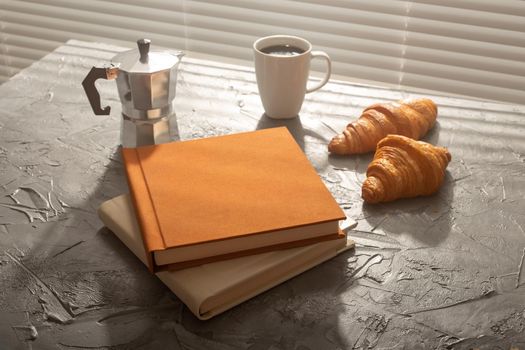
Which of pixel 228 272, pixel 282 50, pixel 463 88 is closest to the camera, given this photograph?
pixel 228 272

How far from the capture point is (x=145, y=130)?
1150mm

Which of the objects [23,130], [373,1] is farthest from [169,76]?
[373,1]

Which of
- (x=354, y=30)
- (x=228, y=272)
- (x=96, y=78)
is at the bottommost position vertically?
(x=354, y=30)

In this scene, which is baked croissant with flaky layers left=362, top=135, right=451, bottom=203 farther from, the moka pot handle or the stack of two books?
the moka pot handle

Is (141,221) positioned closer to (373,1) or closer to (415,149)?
(415,149)

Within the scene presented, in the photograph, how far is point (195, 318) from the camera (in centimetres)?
84

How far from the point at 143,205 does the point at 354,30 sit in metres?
1.26

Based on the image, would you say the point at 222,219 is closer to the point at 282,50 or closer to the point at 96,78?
the point at 96,78

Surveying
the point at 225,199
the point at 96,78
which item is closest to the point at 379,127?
the point at 225,199

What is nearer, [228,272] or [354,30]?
[228,272]

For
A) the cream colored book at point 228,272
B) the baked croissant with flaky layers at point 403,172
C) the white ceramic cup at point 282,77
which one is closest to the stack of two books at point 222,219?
the cream colored book at point 228,272

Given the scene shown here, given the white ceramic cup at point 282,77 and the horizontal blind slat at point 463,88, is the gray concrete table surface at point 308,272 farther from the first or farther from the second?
the horizontal blind slat at point 463,88

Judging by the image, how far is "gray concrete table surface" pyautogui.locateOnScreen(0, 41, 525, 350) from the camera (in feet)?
2.70

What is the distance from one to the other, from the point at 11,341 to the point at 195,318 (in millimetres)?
209
